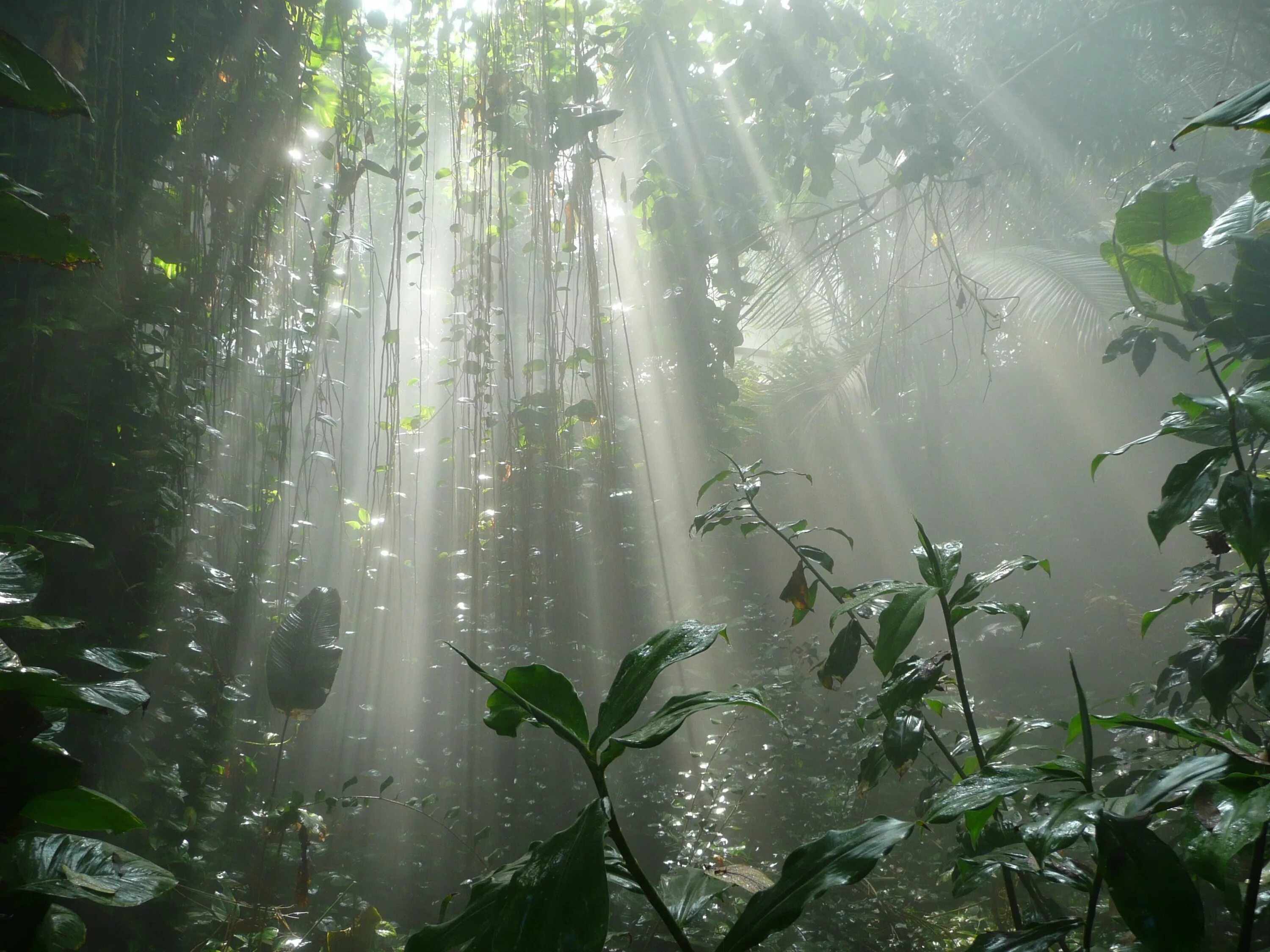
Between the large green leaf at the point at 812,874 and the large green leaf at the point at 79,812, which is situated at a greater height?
the large green leaf at the point at 79,812

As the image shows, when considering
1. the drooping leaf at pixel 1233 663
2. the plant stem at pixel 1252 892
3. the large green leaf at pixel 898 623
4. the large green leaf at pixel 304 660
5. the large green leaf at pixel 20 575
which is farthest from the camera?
the large green leaf at pixel 304 660

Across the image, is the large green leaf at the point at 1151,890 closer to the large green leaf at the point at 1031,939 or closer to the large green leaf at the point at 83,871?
the large green leaf at the point at 1031,939

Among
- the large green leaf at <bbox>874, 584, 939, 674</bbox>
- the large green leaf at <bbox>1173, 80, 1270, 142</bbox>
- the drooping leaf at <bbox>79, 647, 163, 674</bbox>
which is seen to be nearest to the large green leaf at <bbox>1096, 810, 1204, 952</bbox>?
the large green leaf at <bbox>874, 584, 939, 674</bbox>

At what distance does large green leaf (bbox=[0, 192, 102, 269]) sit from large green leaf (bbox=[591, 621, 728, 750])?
0.48 m

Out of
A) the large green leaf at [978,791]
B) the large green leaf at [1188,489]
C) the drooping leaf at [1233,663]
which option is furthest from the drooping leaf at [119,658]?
the drooping leaf at [1233,663]

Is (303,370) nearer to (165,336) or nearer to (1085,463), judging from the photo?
(165,336)

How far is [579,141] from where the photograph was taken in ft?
6.55

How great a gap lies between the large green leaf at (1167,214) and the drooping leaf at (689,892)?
84 centimetres

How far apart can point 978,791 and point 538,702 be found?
A: 0.29 m

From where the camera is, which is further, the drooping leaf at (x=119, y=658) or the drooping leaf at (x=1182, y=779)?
the drooping leaf at (x=119, y=658)

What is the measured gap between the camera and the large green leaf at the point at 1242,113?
1.07 ft

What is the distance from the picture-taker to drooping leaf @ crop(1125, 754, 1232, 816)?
0.41m

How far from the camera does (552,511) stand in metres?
2.37

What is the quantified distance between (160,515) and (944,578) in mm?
1407
